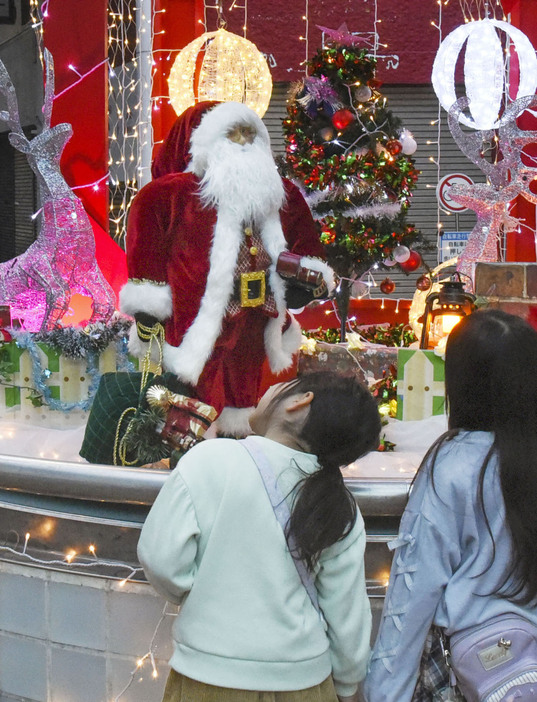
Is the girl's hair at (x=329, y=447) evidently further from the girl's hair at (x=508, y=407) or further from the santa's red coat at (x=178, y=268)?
the santa's red coat at (x=178, y=268)

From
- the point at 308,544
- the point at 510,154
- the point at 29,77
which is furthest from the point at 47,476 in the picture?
the point at 29,77

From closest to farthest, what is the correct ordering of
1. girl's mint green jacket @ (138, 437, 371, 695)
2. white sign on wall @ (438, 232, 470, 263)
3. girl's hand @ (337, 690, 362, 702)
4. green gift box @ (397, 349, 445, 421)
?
girl's mint green jacket @ (138, 437, 371, 695) → girl's hand @ (337, 690, 362, 702) → green gift box @ (397, 349, 445, 421) → white sign on wall @ (438, 232, 470, 263)

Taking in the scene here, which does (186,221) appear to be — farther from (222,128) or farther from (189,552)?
(189,552)

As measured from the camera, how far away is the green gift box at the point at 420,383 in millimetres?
3908

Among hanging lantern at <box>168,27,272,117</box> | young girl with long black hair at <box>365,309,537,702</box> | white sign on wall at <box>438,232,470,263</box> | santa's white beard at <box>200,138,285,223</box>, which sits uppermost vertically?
hanging lantern at <box>168,27,272,117</box>

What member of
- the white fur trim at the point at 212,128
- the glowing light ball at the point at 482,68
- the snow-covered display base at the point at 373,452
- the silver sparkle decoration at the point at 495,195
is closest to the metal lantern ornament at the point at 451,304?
the snow-covered display base at the point at 373,452

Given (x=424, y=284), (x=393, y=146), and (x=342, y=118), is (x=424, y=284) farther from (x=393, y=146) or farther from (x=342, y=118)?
(x=342, y=118)

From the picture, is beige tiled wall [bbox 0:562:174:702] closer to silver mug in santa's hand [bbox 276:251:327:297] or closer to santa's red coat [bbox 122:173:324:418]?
santa's red coat [bbox 122:173:324:418]

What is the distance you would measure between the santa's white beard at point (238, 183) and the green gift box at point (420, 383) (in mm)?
956

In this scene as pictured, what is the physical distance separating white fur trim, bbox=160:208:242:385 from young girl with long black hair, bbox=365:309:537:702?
1.77 meters

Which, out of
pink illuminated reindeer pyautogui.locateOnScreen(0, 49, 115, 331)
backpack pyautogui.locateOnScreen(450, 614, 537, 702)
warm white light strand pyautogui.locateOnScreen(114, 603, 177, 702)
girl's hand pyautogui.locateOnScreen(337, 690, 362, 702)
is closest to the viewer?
backpack pyautogui.locateOnScreen(450, 614, 537, 702)

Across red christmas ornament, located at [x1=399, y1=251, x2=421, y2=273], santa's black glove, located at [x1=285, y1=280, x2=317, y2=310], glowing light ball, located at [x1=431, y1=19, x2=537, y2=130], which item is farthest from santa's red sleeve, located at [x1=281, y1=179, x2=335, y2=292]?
glowing light ball, located at [x1=431, y1=19, x2=537, y2=130]

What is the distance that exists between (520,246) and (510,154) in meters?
2.70

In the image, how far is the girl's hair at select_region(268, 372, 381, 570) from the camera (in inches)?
63.5
